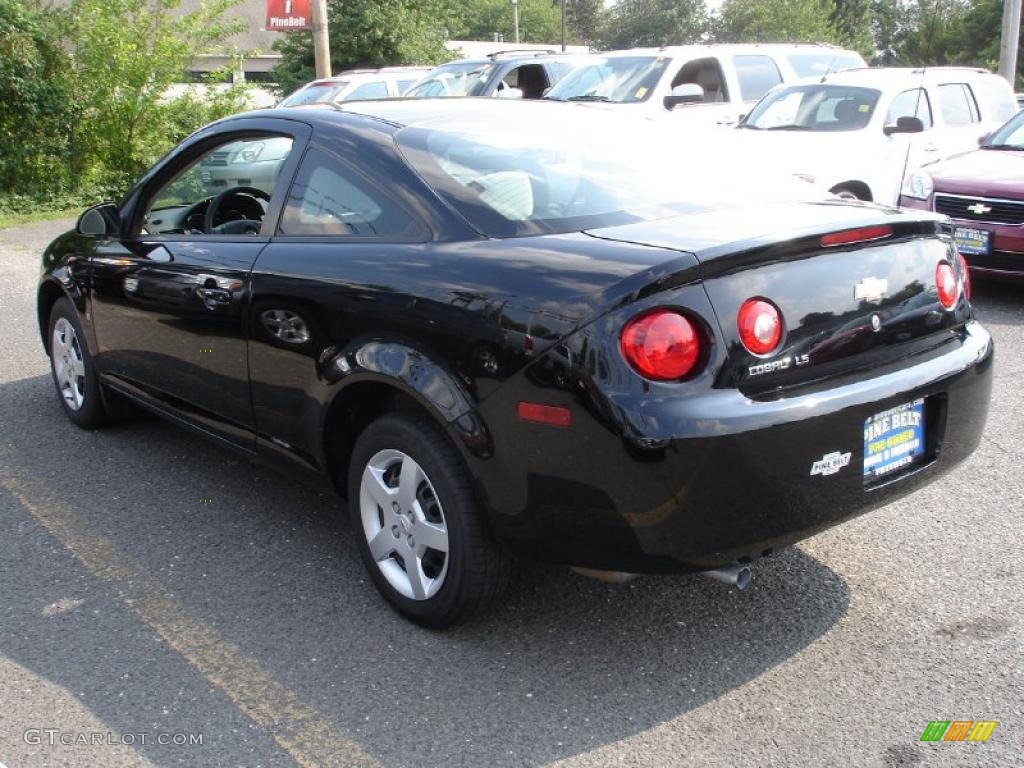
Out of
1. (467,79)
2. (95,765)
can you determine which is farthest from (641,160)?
(467,79)

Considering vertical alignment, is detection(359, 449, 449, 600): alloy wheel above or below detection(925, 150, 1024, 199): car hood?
below

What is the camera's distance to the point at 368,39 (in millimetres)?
28953

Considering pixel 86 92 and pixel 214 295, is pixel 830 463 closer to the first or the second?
pixel 214 295

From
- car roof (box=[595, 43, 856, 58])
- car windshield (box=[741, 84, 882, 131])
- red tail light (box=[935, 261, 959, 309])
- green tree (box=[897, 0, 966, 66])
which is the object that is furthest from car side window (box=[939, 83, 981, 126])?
green tree (box=[897, 0, 966, 66])

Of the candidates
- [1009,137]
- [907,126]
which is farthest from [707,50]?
[1009,137]

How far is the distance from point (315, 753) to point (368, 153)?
1951mm

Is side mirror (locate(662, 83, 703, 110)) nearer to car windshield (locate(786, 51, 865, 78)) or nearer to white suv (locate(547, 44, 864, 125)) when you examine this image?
white suv (locate(547, 44, 864, 125))

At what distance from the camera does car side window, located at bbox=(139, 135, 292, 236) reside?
444cm

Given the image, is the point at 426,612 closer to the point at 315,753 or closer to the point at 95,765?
the point at 315,753

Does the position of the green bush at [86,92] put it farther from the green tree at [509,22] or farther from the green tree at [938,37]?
the green tree at [509,22]

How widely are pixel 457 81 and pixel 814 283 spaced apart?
41.6ft

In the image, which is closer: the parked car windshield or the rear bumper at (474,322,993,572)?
the rear bumper at (474,322,993,572)

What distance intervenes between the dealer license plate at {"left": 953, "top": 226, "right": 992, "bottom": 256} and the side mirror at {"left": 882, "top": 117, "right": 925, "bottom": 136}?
1858 mm

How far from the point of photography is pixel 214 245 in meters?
4.19
